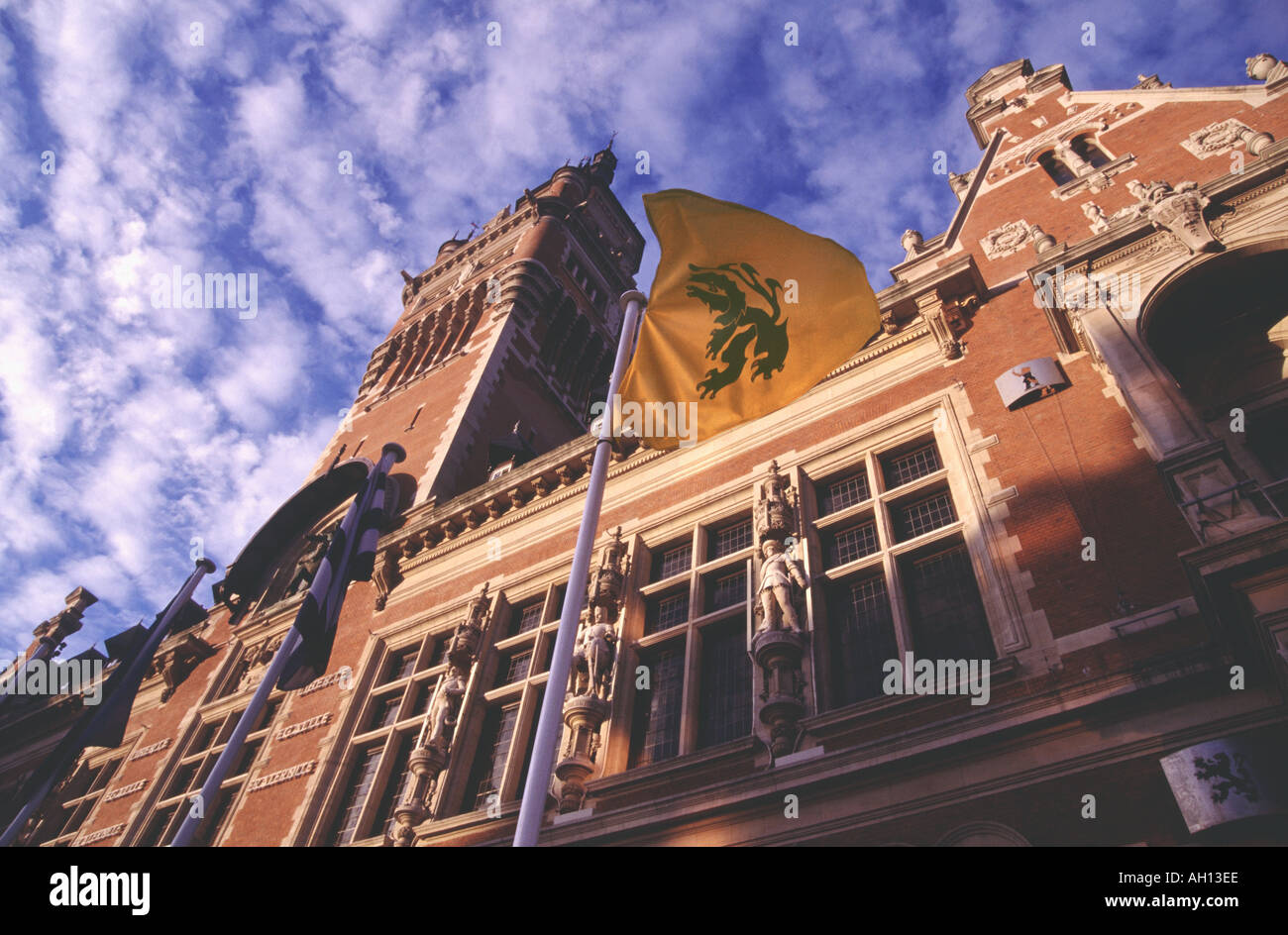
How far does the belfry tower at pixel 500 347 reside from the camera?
27234mm

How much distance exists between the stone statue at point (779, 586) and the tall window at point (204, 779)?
1059cm

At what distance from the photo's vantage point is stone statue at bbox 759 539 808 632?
11102 millimetres

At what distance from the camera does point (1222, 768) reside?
7.17 m

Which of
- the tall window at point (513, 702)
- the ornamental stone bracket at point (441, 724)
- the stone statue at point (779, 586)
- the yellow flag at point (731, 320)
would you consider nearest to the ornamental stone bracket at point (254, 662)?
the ornamental stone bracket at point (441, 724)

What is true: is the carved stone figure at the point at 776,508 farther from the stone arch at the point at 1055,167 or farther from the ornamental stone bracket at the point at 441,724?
the stone arch at the point at 1055,167

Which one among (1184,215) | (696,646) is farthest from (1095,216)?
(696,646)

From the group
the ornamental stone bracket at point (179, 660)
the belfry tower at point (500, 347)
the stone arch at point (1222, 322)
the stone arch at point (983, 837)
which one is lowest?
the stone arch at point (983, 837)

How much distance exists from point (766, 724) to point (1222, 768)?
4.75 meters

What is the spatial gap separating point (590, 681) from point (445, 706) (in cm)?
322

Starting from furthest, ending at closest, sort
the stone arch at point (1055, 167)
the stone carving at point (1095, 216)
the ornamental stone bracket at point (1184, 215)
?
the stone arch at point (1055, 167)
the stone carving at point (1095, 216)
the ornamental stone bracket at point (1184, 215)

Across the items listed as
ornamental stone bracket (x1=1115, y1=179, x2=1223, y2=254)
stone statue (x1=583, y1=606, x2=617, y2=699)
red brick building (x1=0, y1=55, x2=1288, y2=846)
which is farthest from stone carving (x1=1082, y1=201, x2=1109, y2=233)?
stone statue (x1=583, y1=606, x2=617, y2=699)

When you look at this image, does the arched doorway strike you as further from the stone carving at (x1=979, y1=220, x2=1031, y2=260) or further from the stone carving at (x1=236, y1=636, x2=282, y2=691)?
the stone carving at (x1=236, y1=636, x2=282, y2=691)

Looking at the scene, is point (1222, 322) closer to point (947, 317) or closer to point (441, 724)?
point (947, 317)
